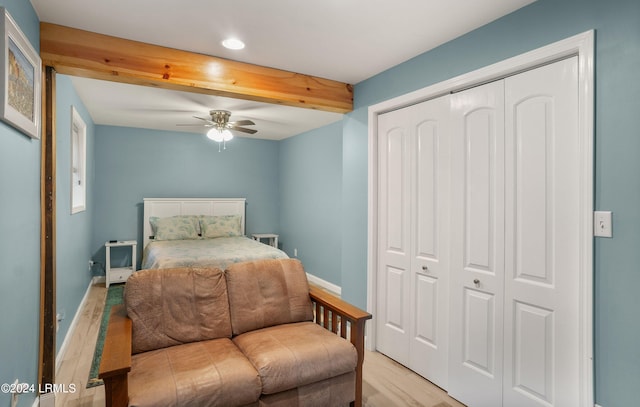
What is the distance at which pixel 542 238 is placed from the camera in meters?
1.91

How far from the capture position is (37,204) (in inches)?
80.5

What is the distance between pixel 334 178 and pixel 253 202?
2.11m

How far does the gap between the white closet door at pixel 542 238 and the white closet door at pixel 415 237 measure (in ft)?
1.54

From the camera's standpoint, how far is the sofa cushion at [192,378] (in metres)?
1.54

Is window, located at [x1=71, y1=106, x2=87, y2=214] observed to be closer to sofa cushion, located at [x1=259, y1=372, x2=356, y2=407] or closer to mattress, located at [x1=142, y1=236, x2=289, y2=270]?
mattress, located at [x1=142, y1=236, x2=289, y2=270]

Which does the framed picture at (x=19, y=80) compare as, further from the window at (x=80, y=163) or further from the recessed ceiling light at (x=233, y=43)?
the window at (x=80, y=163)

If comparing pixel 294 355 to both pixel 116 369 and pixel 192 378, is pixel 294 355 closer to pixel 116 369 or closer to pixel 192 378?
pixel 192 378

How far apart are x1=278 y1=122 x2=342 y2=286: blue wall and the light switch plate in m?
3.42

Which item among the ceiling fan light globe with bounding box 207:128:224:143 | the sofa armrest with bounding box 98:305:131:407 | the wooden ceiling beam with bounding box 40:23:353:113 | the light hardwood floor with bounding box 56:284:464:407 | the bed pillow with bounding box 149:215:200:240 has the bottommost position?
the light hardwood floor with bounding box 56:284:464:407

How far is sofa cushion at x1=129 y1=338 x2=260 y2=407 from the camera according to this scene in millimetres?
1538

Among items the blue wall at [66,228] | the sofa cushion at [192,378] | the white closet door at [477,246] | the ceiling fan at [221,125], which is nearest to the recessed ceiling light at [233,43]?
the blue wall at [66,228]

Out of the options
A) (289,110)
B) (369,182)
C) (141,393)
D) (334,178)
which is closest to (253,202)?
(334,178)

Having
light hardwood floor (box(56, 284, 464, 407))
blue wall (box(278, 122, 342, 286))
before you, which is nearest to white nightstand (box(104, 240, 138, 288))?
light hardwood floor (box(56, 284, 464, 407))

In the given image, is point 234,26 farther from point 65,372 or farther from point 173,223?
point 173,223
